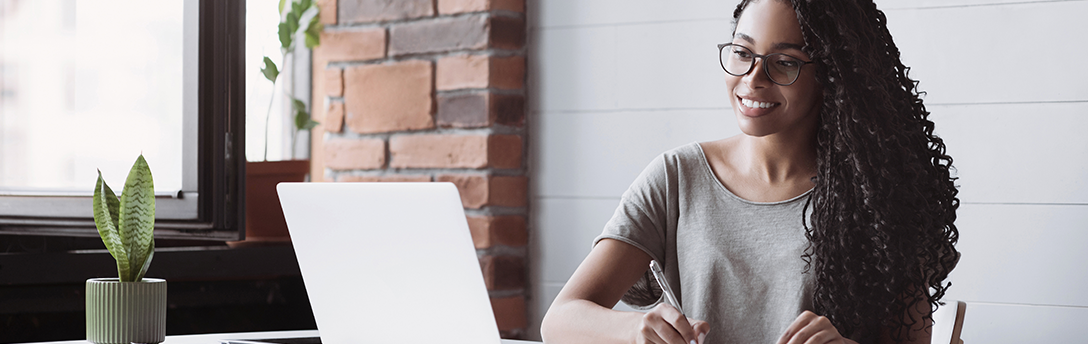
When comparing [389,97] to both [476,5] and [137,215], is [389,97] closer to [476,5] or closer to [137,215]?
[476,5]

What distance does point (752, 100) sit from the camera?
1.25 m

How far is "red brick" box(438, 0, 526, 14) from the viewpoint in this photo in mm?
1854

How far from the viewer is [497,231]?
190 cm

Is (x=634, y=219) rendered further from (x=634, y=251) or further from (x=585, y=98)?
(x=585, y=98)

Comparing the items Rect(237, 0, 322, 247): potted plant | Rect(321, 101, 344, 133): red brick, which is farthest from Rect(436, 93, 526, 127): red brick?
Rect(237, 0, 322, 247): potted plant

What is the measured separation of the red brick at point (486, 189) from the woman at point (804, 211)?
0.54 meters

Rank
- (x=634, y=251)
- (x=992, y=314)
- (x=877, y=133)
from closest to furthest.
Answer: (x=877, y=133)
(x=634, y=251)
(x=992, y=314)

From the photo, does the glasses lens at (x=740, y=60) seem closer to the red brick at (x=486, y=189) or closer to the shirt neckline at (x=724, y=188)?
the shirt neckline at (x=724, y=188)

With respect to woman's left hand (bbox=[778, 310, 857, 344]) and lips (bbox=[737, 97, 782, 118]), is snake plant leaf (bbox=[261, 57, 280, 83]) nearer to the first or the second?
lips (bbox=[737, 97, 782, 118])

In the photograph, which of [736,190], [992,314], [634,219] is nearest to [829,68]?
[736,190]

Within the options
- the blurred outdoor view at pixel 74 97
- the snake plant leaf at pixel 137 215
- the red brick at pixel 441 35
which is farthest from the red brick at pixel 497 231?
the snake plant leaf at pixel 137 215

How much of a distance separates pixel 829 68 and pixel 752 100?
0.34 ft

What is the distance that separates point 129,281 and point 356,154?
0.79 m

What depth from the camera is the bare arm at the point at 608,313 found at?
1.07 m
